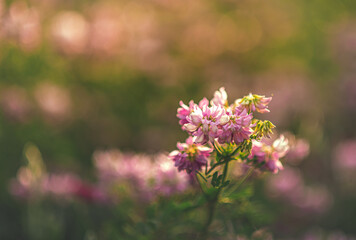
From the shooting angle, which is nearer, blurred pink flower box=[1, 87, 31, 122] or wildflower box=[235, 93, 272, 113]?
wildflower box=[235, 93, 272, 113]

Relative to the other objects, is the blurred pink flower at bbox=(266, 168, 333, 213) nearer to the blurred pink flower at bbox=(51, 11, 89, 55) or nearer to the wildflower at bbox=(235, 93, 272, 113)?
the wildflower at bbox=(235, 93, 272, 113)

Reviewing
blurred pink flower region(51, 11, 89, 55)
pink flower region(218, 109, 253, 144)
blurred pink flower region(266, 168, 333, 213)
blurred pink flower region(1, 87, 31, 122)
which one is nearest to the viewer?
pink flower region(218, 109, 253, 144)

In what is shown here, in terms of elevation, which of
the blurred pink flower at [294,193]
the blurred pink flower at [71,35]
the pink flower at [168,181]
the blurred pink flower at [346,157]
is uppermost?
the blurred pink flower at [71,35]

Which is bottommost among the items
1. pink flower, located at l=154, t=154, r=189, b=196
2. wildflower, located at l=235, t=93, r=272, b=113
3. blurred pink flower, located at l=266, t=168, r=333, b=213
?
wildflower, located at l=235, t=93, r=272, b=113

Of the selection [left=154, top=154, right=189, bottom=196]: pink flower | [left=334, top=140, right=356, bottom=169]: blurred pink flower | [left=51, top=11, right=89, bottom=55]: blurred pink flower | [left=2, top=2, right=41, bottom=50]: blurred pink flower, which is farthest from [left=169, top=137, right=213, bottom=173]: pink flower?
[left=51, top=11, right=89, bottom=55]: blurred pink flower

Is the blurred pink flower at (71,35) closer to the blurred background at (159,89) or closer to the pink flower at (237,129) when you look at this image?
the blurred background at (159,89)

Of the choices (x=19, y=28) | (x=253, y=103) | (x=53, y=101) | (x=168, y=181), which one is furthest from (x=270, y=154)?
(x=53, y=101)

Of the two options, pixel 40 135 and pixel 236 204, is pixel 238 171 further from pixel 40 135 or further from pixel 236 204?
pixel 40 135

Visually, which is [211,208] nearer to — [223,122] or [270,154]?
[270,154]

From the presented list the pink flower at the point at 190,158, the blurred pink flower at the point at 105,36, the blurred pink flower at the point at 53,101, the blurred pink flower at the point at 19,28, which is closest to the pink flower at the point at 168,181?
the pink flower at the point at 190,158
